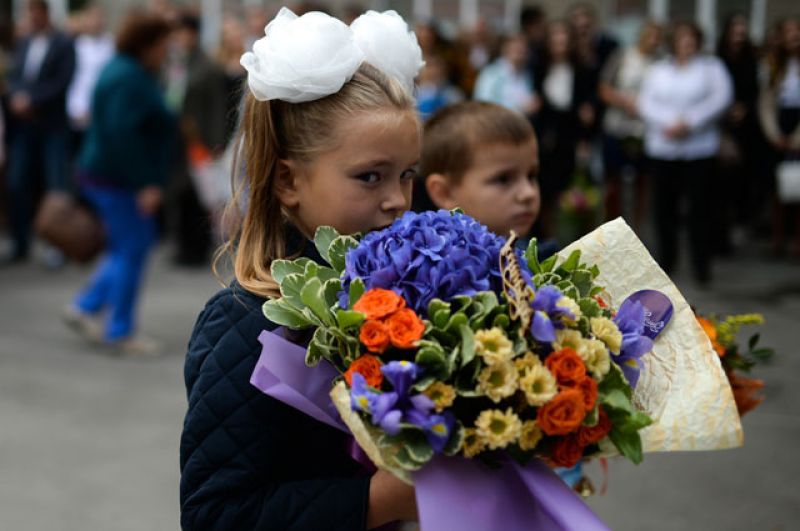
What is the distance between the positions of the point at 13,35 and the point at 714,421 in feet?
42.2

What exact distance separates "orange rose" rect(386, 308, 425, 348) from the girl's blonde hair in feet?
1.53

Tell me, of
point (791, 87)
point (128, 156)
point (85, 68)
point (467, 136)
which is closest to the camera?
point (467, 136)

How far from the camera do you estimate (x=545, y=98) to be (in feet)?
31.5

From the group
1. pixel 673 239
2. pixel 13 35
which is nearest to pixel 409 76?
pixel 673 239

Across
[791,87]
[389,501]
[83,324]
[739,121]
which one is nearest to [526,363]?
[389,501]

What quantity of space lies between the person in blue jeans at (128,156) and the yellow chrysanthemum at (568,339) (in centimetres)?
544

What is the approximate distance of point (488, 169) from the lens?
3250 mm

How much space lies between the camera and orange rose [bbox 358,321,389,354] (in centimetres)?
154

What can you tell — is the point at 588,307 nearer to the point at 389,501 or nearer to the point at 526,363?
the point at 526,363

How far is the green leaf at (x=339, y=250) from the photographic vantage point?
5.73 feet

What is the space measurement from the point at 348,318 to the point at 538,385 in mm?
290

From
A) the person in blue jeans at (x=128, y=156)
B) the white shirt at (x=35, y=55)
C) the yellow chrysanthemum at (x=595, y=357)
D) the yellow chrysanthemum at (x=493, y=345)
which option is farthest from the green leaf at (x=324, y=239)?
the white shirt at (x=35, y=55)

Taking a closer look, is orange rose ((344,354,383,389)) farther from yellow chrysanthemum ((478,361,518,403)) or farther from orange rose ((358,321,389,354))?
yellow chrysanthemum ((478,361,518,403))

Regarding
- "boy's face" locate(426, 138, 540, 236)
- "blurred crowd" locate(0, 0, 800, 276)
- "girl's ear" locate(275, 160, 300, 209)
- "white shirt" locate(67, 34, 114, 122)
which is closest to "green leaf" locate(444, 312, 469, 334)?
"girl's ear" locate(275, 160, 300, 209)
